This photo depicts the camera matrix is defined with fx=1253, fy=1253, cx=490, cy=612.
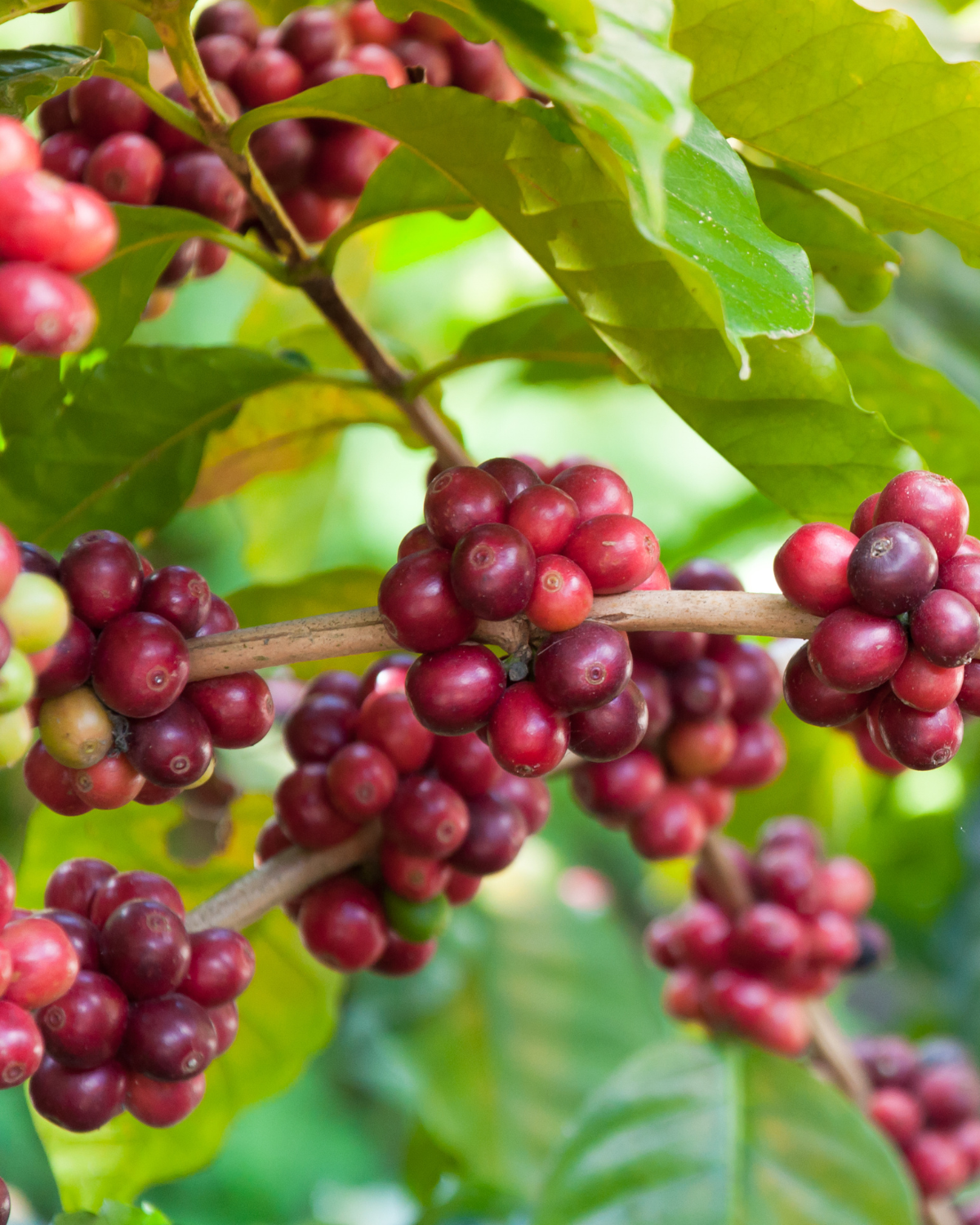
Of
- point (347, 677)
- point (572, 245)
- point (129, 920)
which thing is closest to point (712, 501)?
point (347, 677)

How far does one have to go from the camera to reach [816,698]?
61 centimetres

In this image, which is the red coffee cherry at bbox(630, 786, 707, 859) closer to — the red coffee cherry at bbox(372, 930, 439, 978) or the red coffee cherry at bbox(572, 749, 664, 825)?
the red coffee cherry at bbox(572, 749, 664, 825)

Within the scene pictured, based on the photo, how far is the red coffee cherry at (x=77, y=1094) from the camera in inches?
24.7

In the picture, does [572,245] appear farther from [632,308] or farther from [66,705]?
[66,705]

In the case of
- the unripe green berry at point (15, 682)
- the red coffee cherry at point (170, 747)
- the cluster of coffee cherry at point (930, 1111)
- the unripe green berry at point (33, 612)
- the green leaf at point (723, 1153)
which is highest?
the unripe green berry at point (33, 612)

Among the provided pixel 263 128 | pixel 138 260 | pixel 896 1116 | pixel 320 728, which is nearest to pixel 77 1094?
pixel 320 728

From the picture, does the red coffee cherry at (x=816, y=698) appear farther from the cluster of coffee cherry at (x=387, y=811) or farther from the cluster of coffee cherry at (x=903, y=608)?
the cluster of coffee cherry at (x=387, y=811)

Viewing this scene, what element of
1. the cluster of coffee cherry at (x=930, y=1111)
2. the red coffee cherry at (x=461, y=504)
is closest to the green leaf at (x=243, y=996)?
the red coffee cherry at (x=461, y=504)

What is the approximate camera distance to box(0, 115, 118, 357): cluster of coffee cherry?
0.41 meters

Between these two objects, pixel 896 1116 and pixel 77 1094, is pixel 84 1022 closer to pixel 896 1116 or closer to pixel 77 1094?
pixel 77 1094

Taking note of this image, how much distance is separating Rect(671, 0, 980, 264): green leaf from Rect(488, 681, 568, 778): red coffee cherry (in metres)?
0.36

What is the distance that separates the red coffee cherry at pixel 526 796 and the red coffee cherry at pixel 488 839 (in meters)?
0.01

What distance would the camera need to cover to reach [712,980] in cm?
117

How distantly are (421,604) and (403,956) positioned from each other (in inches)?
14.4
